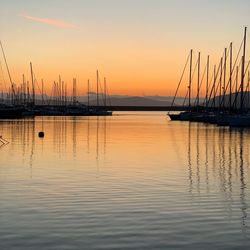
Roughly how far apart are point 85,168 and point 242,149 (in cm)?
1770

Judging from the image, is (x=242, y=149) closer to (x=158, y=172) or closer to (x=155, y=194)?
(x=158, y=172)

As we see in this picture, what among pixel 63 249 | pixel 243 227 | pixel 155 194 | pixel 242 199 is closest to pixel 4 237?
pixel 63 249

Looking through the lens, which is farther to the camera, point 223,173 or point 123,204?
point 223,173

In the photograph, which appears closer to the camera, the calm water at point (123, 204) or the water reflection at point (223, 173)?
the calm water at point (123, 204)

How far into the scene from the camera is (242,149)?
40969 millimetres

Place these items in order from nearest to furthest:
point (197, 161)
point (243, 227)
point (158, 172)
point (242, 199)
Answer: point (243, 227) < point (242, 199) < point (158, 172) < point (197, 161)

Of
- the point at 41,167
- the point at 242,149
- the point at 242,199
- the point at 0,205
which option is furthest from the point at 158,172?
the point at 242,149

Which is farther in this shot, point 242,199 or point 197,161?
point 197,161

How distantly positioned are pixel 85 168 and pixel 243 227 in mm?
14316

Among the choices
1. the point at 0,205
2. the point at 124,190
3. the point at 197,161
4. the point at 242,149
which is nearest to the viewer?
the point at 0,205

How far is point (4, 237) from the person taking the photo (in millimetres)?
12047

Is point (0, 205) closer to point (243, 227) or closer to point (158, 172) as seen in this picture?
point (243, 227)

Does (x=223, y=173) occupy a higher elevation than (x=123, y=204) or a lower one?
lower

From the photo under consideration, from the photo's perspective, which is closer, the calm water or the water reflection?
the calm water
